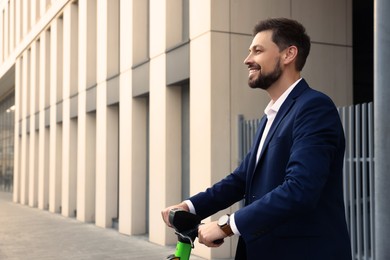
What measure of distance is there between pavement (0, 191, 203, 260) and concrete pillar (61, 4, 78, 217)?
6.85ft

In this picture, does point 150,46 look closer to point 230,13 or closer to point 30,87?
point 230,13

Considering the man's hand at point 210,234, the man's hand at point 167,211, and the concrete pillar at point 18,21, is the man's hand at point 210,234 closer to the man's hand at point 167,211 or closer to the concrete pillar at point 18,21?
the man's hand at point 167,211

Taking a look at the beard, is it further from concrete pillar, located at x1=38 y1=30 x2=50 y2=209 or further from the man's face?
concrete pillar, located at x1=38 y1=30 x2=50 y2=209

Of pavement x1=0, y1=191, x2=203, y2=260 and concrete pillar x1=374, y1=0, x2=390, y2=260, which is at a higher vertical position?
concrete pillar x1=374, y1=0, x2=390, y2=260

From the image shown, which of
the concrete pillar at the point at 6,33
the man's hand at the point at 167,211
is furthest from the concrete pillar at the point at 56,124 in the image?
the man's hand at the point at 167,211

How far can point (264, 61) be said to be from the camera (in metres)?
2.25

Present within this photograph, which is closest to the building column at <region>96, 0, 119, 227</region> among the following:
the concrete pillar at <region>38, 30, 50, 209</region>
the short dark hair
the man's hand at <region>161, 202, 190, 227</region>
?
the concrete pillar at <region>38, 30, 50, 209</region>

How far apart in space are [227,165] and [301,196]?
6.33 metres

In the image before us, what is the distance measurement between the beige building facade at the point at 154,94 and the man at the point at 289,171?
579 centimetres

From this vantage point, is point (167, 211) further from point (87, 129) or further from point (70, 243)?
point (87, 129)

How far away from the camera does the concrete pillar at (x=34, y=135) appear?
2220 cm

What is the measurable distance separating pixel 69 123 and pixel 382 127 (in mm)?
14367

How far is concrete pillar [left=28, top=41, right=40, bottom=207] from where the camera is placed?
22.2 m

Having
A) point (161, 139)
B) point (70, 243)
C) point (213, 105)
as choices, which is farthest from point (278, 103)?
point (70, 243)
